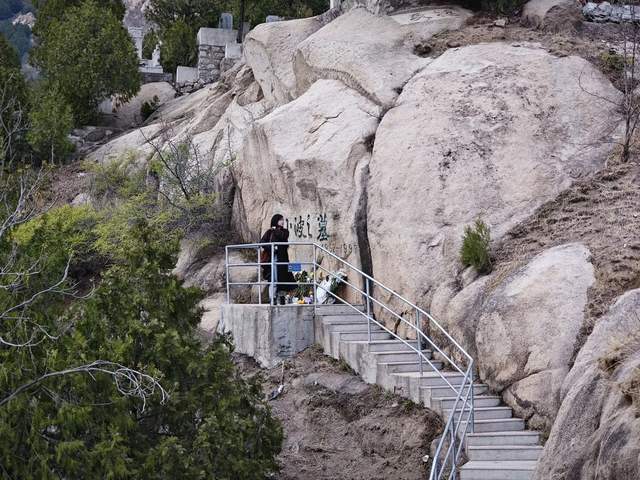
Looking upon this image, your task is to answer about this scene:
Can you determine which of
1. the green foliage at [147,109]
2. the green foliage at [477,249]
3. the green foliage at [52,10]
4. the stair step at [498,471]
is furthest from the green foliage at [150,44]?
the stair step at [498,471]

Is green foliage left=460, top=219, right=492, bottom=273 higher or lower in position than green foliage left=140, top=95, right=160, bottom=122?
higher

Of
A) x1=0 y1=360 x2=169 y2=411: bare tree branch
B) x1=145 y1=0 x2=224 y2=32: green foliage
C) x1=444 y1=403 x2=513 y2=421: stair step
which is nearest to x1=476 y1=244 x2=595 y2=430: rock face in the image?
x1=444 y1=403 x2=513 y2=421: stair step

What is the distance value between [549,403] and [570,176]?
541cm

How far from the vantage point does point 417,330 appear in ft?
54.7

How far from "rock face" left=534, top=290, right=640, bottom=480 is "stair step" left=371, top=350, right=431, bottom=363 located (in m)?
4.78

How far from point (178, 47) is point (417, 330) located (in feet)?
92.5

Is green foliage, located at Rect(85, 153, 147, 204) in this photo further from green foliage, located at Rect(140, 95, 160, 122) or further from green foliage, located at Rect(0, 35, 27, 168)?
green foliage, located at Rect(140, 95, 160, 122)

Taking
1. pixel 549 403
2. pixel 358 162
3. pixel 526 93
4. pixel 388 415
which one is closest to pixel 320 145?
pixel 358 162

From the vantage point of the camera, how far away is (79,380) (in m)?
13.2

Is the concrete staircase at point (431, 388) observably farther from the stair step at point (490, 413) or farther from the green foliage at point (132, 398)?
the green foliage at point (132, 398)

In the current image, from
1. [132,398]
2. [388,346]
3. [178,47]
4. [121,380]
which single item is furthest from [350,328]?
[178,47]

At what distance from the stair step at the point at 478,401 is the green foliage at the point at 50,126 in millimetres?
18460

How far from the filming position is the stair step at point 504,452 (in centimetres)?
1458

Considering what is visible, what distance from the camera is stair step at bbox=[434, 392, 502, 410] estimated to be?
51.8 feet
